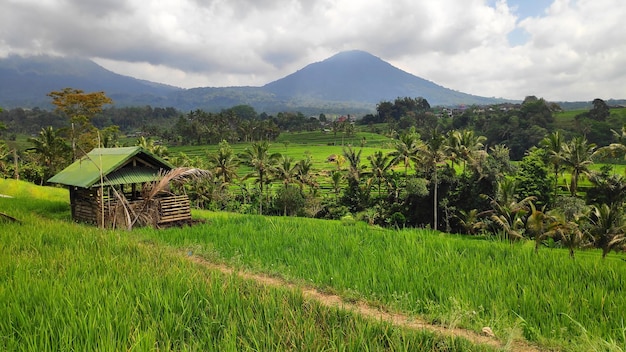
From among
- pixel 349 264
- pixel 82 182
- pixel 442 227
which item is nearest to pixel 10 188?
pixel 82 182

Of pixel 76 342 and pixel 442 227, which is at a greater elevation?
pixel 76 342

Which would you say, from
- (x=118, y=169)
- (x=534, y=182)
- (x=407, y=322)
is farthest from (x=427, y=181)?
(x=407, y=322)

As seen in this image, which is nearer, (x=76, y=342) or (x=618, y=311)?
(x=76, y=342)

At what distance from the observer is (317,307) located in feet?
13.5

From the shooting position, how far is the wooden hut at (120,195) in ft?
38.7

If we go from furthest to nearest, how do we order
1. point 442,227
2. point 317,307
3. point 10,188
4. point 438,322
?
point 442,227 → point 10,188 → point 438,322 → point 317,307

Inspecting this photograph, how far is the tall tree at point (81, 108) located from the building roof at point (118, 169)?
20063 millimetres

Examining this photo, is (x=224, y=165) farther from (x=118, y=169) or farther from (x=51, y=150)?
(x=118, y=169)

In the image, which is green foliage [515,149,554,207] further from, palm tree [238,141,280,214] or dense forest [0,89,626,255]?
palm tree [238,141,280,214]

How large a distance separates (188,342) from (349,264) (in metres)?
3.44

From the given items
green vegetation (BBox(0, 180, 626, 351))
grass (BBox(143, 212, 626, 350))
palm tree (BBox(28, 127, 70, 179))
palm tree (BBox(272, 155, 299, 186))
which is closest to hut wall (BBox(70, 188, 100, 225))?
green vegetation (BBox(0, 180, 626, 351))

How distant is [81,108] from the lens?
110 ft

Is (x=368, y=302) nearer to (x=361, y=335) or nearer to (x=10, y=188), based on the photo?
(x=361, y=335)

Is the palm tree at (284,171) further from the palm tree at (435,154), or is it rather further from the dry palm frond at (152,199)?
the dry palm frond at (152,199)
